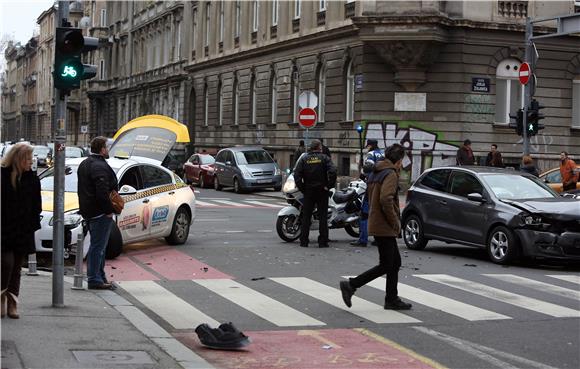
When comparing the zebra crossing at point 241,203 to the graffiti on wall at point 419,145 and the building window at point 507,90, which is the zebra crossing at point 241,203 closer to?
the graffiti on wall at point 419,145

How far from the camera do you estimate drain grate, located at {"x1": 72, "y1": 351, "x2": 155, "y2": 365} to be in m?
7.16

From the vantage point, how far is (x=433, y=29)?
109ft

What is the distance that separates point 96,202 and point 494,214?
22.1 feet

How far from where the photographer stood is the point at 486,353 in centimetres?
810

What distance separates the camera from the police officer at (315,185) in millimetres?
16562

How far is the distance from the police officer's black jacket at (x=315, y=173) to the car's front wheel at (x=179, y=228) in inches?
84.5

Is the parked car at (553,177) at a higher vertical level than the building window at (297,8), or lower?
lower

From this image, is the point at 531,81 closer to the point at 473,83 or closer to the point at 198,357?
the point at 473,83

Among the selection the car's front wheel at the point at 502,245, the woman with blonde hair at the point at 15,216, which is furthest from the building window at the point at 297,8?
the woman with blonde hair at the point at 15,216

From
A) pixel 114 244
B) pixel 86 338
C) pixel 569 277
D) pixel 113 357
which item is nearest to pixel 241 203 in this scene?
pixel 114 244

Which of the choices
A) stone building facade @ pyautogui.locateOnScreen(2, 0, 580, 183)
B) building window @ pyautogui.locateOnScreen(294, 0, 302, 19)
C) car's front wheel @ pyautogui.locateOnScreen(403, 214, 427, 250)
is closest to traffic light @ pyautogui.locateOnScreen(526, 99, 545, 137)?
stone building facade @ pyautogui.locateOnScreen(2, 0, 580, 183)

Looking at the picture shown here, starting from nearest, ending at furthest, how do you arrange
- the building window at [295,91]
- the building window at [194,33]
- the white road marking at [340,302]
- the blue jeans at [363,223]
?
the white road marking at [340,302], the blue jeans at [363,223], the building window at [295,91], the building window at [194,33]

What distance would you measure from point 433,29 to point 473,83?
2.97m

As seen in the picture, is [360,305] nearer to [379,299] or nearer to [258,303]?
[379,299]
